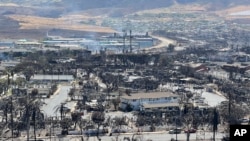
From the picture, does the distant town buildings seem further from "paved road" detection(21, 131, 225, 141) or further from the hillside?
the hillside

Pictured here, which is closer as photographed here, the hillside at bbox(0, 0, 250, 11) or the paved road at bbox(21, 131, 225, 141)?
the paved road at bbox(21, 131, 225, 141)

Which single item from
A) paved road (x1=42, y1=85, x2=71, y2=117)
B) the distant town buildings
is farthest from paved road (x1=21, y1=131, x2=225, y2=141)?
the distant town buildings

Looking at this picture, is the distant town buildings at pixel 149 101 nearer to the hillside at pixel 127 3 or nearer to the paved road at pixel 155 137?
the paved road at pixel 155 137

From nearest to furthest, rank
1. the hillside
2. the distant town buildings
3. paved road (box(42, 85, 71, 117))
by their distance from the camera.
Result: paved road (box(42, 85, 71, 117))
the distant town buildings
the hillside

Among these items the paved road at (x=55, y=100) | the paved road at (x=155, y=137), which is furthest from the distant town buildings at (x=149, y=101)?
the paved road at (x=155, y=137)

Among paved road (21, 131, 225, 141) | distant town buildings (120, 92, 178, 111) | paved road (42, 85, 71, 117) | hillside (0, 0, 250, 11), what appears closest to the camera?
paved road (21, 131, 225, 141)

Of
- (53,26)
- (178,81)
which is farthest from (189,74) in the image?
(53,26)

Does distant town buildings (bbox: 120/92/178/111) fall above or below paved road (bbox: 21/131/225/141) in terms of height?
above

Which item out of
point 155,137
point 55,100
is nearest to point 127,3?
point 55,100
